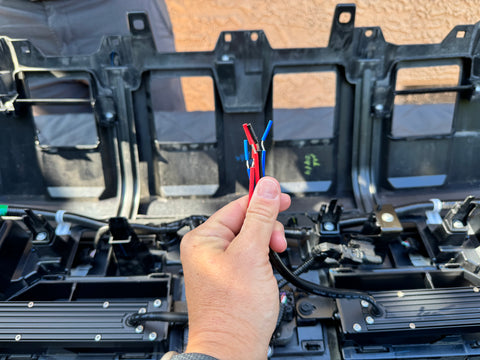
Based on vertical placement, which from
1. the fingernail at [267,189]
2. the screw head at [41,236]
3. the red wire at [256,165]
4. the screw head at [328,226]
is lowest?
the fingernail at [267,189]

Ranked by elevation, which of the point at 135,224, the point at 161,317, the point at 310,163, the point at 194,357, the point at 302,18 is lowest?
the point at 194,357

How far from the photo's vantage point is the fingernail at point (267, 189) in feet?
3.35

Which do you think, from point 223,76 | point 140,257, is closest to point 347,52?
point 223,76

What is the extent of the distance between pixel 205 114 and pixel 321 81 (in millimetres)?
2572

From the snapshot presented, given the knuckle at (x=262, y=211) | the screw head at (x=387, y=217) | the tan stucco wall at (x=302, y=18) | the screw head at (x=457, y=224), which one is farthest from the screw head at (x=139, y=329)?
the tan stucco wall at (x=302, y=18)

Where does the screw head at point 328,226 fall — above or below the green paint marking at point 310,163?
below

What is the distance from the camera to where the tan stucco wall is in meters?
4.96

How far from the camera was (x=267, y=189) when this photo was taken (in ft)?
3.36

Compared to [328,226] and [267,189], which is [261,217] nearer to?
[267,189]

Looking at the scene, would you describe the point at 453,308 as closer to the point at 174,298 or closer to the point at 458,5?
the point at 174,298

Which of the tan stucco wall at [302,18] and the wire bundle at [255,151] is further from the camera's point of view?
the tan stucco wall at [302,18]

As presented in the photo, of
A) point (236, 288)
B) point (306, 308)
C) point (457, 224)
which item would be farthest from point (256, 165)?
point (457, 224)

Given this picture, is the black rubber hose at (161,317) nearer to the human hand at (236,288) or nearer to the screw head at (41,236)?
the human hand at (236,288)

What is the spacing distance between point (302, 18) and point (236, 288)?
15.9 feet
